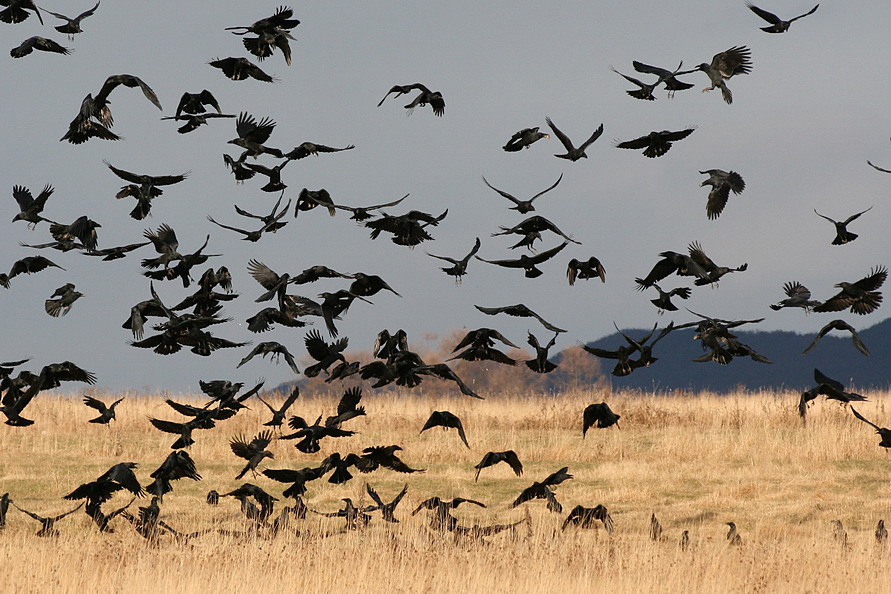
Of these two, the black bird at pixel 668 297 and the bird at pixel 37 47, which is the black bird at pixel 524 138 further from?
the bird at pixel 37 47

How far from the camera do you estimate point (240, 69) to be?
37.4 feet

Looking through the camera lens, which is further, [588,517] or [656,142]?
[588,517]

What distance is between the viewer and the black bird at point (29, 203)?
1228 centimetres

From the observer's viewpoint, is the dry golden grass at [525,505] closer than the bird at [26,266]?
Yes

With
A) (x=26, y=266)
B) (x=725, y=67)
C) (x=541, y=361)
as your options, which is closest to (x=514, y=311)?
(x=541, y=361)

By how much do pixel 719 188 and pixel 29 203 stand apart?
852 cm

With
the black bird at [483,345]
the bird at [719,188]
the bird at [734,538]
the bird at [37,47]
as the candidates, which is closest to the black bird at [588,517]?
the bird at [734,538]

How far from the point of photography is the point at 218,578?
10.2 meters

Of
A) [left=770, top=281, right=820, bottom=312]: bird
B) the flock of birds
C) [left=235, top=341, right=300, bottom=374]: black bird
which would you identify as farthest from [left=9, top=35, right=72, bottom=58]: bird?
[left=770, top=281, right=820, bottom=312]: bird

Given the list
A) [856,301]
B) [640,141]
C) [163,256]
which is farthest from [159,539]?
[856,301]

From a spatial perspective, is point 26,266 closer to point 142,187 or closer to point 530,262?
point 142,187

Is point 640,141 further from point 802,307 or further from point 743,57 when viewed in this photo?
point 802,307

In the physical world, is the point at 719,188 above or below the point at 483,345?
above

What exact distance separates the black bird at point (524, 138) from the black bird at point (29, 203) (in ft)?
18.9
